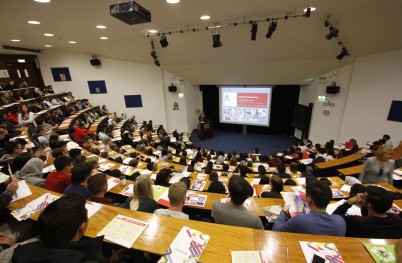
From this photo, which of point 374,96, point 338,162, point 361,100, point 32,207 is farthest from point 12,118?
point 374,96

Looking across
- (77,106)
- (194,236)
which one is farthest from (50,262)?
(77,106)

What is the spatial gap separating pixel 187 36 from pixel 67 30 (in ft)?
12.0

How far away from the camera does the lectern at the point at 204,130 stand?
1148cm

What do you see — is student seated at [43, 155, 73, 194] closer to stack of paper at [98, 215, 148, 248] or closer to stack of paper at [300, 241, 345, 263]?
stack of paper at [98, 215, 148, 248]

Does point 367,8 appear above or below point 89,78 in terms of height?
above

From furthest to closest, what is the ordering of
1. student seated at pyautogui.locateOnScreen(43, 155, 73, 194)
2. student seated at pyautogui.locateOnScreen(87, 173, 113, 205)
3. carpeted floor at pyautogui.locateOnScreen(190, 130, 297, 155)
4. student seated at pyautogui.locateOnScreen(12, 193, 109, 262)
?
carpeted floor at pyautogui.locateOnScreen(190, 130, 297, 155)
student seated at pyautogui.locateOnScreen(43, 155, 73, 194)
student seated at pyautogui.locateOnScreen(87, 173, 113, 205)
student seated at pyautogui.locateOnScreen(12, 193, 109, 262)

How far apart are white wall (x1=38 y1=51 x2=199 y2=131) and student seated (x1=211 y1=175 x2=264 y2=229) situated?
9.82 meters

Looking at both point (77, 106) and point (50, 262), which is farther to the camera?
point (77, 106)

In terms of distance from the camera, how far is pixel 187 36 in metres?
6.59

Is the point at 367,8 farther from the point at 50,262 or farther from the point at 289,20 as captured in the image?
the point at 50,262

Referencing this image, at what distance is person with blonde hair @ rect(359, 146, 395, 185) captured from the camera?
341 centimetres

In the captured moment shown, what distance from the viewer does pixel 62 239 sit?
121cm

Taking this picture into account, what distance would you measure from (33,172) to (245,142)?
935 centimetres

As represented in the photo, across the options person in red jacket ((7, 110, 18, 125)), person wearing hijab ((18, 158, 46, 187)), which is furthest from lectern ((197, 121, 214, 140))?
person wearing hijab ((18, 158, 46, 187))
